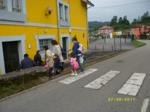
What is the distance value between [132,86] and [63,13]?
1198 cm

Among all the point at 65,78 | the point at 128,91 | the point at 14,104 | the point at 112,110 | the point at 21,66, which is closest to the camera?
the point at 112,110

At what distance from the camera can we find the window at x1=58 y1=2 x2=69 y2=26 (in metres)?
18.3

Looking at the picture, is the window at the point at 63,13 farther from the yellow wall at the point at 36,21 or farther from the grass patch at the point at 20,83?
the grass patch at the point at 20,83

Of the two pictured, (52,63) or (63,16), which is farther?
(63,16)

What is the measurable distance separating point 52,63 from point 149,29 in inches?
3917

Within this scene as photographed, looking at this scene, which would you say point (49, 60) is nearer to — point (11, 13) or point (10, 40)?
point (10, 40)

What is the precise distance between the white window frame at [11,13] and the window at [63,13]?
5.53 m

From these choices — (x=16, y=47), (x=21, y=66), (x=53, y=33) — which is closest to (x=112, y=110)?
(x=21, y=66)

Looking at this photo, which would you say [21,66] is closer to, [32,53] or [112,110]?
[32,53]

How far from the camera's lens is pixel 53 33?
16828 millimetres

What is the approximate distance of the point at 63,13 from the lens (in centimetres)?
1897

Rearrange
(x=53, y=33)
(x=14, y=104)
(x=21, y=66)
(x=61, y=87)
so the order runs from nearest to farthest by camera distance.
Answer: (x=14, y=104), (x=61, y=87), (x=21, y=66), (x=53, y=33)

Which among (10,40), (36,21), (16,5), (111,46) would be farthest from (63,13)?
(111,46)

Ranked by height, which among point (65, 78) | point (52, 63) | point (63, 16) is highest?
point (63, 16)
